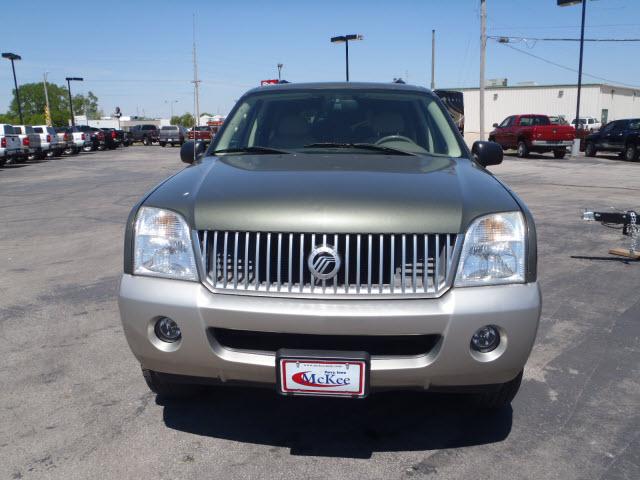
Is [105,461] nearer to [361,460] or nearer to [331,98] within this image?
[361,460]

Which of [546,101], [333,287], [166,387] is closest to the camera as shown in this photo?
[333,287]

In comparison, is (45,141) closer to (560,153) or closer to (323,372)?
(560,153)


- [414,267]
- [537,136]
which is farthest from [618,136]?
[414,267]

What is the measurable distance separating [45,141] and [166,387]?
93.4 ft

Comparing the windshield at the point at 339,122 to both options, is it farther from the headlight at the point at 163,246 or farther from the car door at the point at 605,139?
the car door at the point at 605,139

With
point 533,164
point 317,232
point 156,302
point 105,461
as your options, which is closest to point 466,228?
point 317,232

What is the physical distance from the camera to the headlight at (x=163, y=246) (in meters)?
2.55

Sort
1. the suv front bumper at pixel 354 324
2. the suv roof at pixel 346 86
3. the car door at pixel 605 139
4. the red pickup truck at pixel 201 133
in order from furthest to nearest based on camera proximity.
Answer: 1. the red pickup truck at pixel 201 133
2. the car door at pixel 605 139
3. the suv roof at pixel 346 86
4. the suv front bumper at pixel 354 324

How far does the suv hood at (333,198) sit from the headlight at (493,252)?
54 mm

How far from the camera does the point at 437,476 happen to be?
2.59m

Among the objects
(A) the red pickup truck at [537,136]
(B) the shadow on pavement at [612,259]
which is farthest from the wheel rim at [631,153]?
(B) the shadow on pavement at [612,259]

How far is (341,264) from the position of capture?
8.08 ft

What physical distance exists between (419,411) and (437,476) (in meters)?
0.61

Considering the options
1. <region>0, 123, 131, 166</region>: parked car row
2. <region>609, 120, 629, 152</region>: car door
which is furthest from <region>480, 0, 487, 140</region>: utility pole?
<region>0, 123, 131, 166</region>: parked car row
